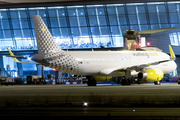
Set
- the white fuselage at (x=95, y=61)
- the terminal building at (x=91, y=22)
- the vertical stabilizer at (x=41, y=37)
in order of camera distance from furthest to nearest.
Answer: the terminal building at (x=91, y=22), the white fuselage at (x=95, y=61), the vertical stabilizer at (x=41, y=37)

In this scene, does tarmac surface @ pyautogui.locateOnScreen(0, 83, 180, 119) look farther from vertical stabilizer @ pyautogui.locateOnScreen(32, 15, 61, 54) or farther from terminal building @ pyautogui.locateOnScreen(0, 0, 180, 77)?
terminal building @ pyautogui.locateOnScreen(0, 0, 180, 77)

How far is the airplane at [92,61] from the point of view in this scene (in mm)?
27484

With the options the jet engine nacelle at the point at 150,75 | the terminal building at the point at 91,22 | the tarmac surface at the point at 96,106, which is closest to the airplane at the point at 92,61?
the jet engine nacelle at the point at 150,75

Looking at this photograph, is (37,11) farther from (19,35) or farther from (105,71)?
(105,71)

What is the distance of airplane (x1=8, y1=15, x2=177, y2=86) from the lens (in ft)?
90.2

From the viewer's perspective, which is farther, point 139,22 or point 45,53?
point 139,22

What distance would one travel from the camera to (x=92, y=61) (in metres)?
29.5

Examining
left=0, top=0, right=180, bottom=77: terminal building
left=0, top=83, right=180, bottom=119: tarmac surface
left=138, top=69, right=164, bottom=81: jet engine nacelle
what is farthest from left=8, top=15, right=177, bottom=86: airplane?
left=0, top=0, right=180, bottom=77: terminal building

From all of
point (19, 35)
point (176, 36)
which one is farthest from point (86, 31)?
point (176, 36)

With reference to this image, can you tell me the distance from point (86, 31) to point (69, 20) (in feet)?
13.9

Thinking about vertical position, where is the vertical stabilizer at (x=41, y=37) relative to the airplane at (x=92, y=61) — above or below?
above

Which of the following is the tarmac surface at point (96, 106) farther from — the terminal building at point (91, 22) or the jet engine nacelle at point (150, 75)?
the terminal building at point (91, 22)

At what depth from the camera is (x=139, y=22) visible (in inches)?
2309

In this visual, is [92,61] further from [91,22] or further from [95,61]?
[91,22]
